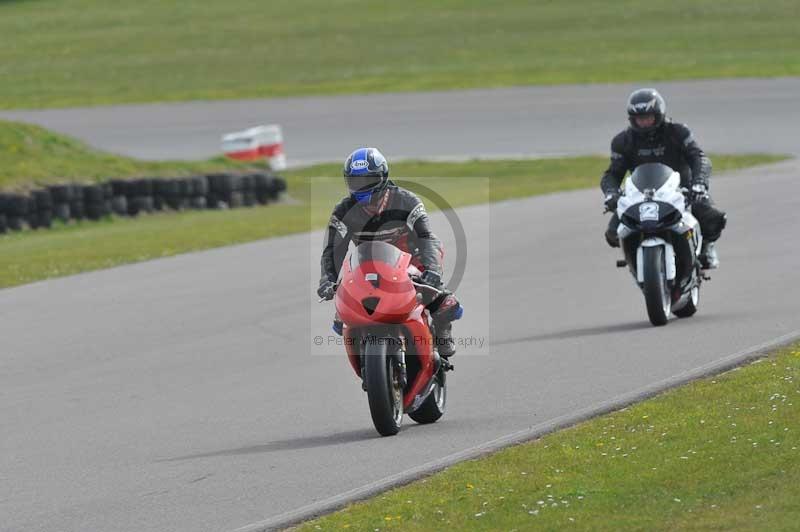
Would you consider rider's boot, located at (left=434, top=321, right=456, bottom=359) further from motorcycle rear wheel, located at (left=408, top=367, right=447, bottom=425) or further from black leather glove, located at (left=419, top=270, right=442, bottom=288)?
black leather glove, located at (left=419, top=270, right=442, bottom=288)

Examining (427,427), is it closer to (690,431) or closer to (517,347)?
(690,431)

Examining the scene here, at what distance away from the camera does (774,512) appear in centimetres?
611

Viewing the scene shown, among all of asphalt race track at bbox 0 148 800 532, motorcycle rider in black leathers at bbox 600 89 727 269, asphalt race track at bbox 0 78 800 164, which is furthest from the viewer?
asphalt race track at bbox 0 78 800 164

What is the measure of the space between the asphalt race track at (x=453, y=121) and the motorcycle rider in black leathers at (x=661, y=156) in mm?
13689

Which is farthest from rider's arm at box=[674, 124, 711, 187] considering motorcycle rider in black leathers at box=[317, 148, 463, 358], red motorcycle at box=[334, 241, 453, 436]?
red motorcycle at box=[334, 241, 453, 436]

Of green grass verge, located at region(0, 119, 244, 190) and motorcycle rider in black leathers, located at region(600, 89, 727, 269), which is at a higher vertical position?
motorcycle rider in black leathers, located at region(600, 89, 727, 269)

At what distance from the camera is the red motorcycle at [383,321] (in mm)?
8422

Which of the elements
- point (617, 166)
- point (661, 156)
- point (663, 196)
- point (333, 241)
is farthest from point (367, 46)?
point (333, 241)

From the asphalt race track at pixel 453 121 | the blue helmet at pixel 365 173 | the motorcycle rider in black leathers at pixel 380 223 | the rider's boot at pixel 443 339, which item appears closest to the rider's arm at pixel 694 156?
the rider's boot at pixel 443 339

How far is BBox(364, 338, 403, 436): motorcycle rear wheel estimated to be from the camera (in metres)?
8.34

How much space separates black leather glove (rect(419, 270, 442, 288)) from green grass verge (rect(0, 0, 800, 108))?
2791cm

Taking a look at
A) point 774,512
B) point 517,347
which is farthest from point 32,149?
point 774,512

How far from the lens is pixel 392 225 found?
886 cm

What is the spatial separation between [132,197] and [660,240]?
1261cm
